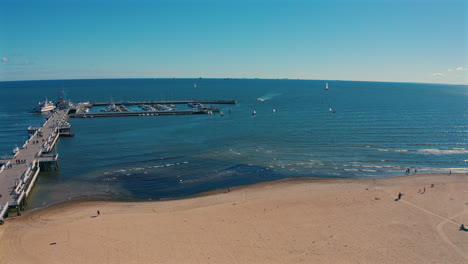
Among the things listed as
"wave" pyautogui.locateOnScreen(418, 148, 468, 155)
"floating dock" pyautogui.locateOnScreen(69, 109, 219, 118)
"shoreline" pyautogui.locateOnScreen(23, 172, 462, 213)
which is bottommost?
"shoreline" pyautogui.locateOnScreen(23, 172, 462, 213)

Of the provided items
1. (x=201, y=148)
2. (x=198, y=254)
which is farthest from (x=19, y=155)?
(x=198, y=254)

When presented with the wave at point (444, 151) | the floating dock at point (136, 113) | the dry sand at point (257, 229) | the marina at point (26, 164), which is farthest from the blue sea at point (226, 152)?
the floating dock at point (136, 113)

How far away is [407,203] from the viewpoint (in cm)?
3616

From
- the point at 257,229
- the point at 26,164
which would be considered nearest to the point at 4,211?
the point at 26,164

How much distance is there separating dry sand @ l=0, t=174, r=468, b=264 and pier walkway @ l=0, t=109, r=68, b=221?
391cm

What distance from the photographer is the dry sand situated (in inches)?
1009

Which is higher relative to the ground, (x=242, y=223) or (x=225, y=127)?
(x=225, y=127)

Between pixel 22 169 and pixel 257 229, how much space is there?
3788 centimetres

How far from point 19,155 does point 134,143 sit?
2085cm

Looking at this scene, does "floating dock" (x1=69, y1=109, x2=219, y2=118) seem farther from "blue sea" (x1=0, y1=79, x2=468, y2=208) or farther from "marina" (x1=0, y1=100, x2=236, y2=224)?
"marina" (x1=0, y1=100, x2=236, y2=224)

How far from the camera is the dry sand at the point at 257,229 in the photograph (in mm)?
25625

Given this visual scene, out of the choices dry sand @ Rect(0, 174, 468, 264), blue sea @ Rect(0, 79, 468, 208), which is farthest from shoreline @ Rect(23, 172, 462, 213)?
dry sand @ Rect(0, 174, 468, 264)

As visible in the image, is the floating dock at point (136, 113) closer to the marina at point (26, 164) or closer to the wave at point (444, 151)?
the marina at point (26, 164)

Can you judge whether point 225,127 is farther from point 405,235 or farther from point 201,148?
point 405,235
